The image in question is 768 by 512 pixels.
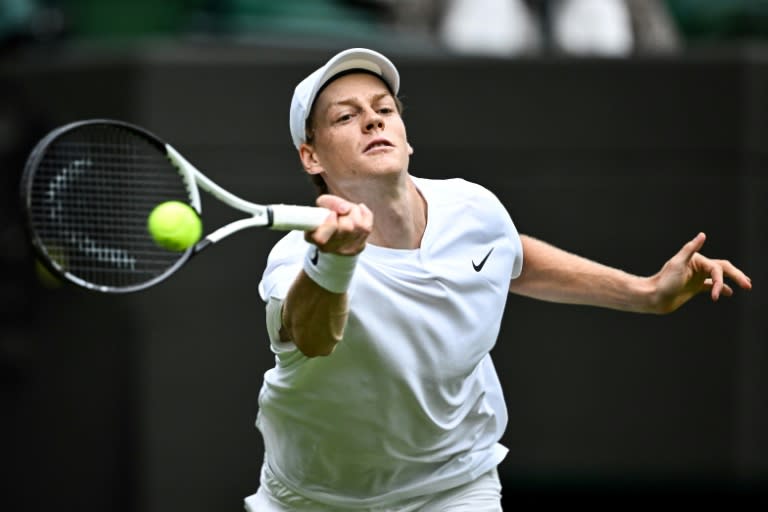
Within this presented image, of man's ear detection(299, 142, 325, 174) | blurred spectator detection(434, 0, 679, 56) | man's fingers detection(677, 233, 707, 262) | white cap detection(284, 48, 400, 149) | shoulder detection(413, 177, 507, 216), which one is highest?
blurred spectator detection(434, 0, 679, 56)

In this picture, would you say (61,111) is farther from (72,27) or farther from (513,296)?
(513,296)

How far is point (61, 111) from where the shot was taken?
340 inches

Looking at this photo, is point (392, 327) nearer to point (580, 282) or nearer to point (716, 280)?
point (580, 282)

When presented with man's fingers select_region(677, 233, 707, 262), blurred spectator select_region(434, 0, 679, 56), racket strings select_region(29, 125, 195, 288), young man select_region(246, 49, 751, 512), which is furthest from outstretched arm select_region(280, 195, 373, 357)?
blurred spectator select_region(434, 0, 679, 56)

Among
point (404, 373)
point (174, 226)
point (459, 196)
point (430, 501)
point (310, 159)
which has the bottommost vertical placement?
point (430, 501)

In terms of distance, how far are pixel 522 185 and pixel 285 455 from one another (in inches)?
135

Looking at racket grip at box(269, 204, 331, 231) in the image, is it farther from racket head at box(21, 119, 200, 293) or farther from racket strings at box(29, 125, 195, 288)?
racket strings at box(29, 125, 195, 288)

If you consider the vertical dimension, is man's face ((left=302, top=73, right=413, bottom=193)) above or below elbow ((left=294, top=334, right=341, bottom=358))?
above

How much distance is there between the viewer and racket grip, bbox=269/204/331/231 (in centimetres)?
451

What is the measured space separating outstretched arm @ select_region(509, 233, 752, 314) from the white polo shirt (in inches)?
5.4

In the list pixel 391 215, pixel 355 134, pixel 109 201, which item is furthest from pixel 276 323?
pixel 109 201

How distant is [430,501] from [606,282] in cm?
84

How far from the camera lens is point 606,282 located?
17.9 ft

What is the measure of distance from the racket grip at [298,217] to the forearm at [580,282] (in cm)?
110
